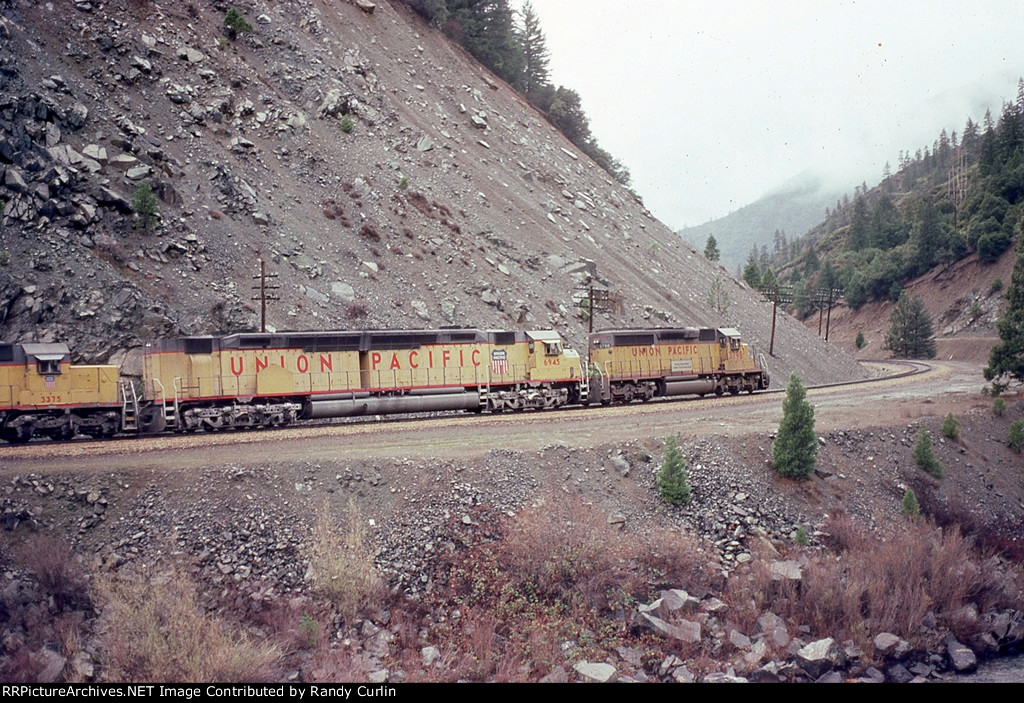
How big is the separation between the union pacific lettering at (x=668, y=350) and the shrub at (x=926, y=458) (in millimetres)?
11282

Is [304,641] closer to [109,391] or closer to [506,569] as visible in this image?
[506,569]

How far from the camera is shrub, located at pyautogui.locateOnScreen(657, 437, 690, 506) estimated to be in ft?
64.4

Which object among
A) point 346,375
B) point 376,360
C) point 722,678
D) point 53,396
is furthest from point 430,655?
point 53,396

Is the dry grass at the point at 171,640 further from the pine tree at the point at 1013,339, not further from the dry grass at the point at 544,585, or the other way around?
the pine tree at the point at 1013,339

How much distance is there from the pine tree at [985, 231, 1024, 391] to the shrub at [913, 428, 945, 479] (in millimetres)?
12869

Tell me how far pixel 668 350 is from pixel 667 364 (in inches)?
27.3

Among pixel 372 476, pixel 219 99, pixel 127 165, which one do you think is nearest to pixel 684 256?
pixel 219 99

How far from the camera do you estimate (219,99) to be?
40750 mm

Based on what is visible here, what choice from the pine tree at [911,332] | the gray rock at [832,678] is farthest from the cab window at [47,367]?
the pine tree at [911,332]

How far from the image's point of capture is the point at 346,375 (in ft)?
82.1

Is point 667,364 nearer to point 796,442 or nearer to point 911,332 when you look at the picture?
point 796,442

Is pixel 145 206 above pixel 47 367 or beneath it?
above

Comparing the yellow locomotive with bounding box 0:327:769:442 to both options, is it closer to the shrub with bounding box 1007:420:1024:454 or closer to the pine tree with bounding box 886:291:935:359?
the shrub with bounding box 1007:420:1024:454

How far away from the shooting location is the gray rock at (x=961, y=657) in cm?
1586
